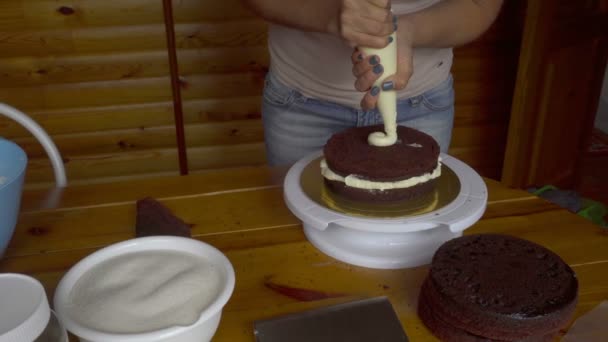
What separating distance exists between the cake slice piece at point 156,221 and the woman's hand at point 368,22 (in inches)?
15.3

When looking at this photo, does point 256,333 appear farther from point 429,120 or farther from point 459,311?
point 429,120

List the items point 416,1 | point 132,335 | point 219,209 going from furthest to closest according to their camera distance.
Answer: point 416,1 → point 219,209 → point 132,335

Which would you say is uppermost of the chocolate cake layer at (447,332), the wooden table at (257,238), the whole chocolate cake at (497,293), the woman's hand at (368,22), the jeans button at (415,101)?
the woman's hand at (368,22)

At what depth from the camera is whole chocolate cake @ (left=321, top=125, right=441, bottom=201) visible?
0.90 meters

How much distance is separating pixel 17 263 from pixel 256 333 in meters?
0.40

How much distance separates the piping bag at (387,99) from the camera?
0.90 metres

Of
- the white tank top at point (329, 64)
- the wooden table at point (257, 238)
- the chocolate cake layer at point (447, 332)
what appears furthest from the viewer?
the white tank top at point (329, 64)

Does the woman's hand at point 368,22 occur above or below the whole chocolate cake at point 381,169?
above

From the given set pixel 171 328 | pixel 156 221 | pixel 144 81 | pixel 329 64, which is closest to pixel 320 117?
pixel 329 64

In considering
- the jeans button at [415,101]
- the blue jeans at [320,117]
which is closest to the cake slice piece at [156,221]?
the blue jeans at [320,117]

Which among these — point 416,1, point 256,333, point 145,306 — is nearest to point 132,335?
point 145,306

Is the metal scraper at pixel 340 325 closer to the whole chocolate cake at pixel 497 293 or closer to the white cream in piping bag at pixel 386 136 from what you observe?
the whole chocolate cake at pixel 497 293

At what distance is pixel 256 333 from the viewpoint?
2.44 feet

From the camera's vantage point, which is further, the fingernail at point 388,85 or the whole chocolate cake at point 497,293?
the fingernail at point 388,85
